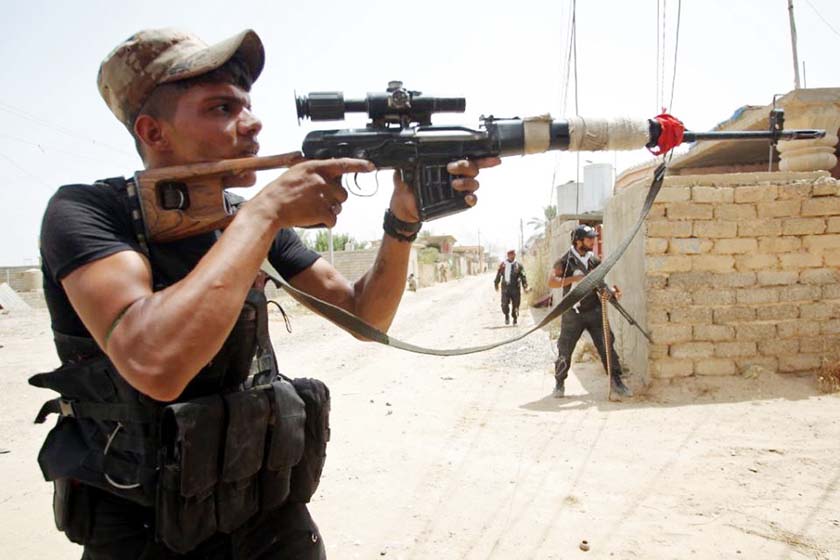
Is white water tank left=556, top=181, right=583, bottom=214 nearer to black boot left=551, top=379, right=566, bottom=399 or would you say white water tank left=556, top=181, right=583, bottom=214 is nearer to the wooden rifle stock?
black boot left=551, top=379, right=566, bottom=399

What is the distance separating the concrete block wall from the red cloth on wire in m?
3.77

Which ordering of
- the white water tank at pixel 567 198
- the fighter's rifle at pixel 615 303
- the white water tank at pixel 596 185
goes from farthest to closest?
1. the white water tank at pixel 567 198
2. the white water tank at pixel 596 185
3. the fighter's rifle at pixel 615 303

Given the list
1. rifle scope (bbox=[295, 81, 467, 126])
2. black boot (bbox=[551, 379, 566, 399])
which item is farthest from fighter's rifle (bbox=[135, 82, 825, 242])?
black boot (bbox=[551, 379, 566, 399])

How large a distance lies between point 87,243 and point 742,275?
6.23 meters

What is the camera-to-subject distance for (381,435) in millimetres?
4957

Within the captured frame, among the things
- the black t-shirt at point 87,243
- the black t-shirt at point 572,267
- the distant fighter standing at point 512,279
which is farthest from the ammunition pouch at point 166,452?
the distant fighter standing at point 512,279

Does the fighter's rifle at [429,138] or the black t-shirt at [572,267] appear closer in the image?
the fighter's rifle at [429,138]

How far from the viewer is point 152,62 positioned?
4.77ft

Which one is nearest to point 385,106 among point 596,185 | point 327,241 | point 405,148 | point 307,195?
point 405,148

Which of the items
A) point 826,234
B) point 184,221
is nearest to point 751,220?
point 826,234

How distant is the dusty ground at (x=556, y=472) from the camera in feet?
9.93

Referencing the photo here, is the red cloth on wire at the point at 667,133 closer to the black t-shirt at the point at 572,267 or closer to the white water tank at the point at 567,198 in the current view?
the black t-shirt at the point at 572,267

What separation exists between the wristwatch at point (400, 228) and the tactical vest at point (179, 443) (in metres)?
0.60

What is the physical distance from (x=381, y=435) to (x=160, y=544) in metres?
3.72
